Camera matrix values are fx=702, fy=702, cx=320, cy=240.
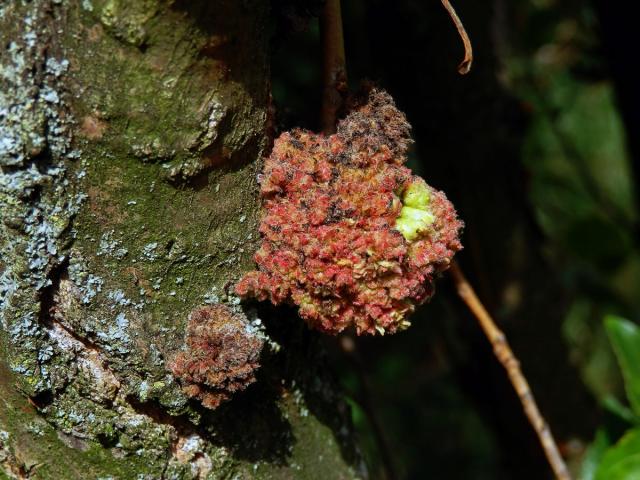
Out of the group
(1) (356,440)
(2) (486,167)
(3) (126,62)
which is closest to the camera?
(3) (126,62)

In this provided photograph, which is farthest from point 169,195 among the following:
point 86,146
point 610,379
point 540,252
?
point 610,379

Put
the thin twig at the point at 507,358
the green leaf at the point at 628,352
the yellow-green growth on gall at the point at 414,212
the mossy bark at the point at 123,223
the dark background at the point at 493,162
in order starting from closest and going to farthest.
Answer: the mossy bark at the point at 123,223 < the yellow-green growth on gall at the point at 414,212 < the thin twig at the point at 507,358 < the green leaf at the point at 628,352 < the dark background at the point at 493,162

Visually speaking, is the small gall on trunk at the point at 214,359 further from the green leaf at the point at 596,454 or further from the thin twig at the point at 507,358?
the green leaf at the point at 596,454

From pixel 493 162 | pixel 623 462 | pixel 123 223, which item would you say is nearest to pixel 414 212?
pixel 123 223

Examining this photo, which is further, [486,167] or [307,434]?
[486,167]

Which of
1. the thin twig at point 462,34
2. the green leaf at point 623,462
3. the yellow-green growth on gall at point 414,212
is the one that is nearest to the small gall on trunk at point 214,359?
the yellow-green growth on gall at point 414,212

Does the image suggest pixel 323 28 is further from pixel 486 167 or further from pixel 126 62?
pixel 486 167

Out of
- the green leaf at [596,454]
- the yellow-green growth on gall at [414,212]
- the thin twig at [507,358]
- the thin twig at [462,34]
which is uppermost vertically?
the thin twig at [462,34]
